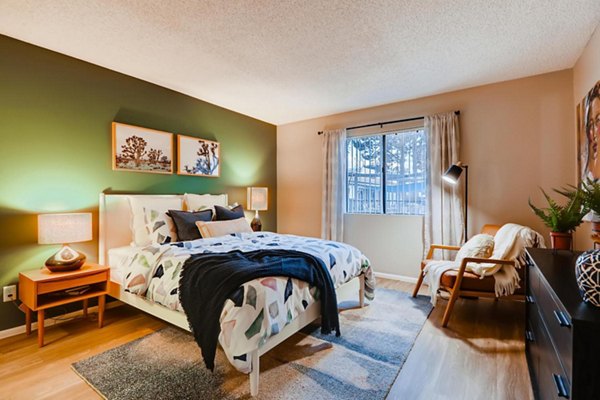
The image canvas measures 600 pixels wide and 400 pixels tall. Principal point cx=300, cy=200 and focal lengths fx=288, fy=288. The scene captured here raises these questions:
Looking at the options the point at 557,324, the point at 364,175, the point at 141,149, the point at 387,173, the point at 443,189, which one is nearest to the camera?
the point at 557,324

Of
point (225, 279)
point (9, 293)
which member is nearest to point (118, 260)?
point (9, 293)

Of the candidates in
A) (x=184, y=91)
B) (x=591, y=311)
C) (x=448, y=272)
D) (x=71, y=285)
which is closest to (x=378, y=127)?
(x=448, y=272)

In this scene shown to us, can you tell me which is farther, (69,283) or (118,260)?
(118,260)

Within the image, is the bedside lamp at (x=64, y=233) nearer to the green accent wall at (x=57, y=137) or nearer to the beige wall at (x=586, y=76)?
the green accent wall at (x=57, y=137)

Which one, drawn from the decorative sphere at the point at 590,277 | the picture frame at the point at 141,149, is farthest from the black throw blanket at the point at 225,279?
the picture frame at the point at 141,149

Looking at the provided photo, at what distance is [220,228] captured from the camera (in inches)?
126

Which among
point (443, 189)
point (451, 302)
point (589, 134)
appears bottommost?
point (451, 302)

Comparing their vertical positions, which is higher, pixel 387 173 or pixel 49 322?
pixel 387 173

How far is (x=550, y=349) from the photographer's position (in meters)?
1.30

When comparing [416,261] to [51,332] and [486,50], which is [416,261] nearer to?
[486,50]

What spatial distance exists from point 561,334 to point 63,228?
325 centimetres

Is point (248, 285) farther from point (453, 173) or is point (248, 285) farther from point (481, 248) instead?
point (453, 173)

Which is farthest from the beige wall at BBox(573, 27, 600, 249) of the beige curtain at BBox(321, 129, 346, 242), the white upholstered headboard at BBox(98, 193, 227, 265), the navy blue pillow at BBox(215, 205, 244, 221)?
the white upholstered headboard at BBox(98, 193, 227, 265)

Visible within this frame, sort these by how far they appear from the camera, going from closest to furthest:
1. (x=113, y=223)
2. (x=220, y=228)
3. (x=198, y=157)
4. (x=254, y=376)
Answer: (x=254, y=376) → (x=113, y=223) → (x=220, y=228) → (x=198, y=157)
